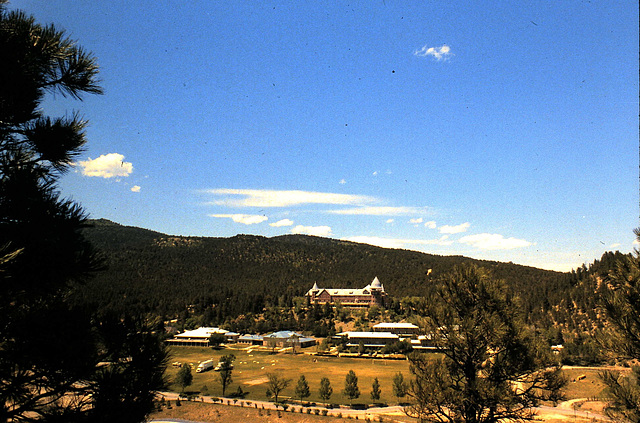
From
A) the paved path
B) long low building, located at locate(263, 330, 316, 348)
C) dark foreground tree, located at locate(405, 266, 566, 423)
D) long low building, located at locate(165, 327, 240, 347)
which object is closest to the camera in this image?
dark foreground tree, located at locate(405, 266, 566, 423)

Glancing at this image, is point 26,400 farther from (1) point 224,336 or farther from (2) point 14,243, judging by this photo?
(1) point 224,336

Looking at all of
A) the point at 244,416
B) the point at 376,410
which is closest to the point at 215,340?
the point at 244,416

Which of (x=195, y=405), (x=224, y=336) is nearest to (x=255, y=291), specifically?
(x=224, y=336)

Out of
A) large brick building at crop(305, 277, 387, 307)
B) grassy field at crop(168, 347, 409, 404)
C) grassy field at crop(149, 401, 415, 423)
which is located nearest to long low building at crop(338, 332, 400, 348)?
grassy field at crop(168, 347, 409, 404)

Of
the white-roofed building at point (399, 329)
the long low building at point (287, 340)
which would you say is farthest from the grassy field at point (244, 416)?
the white-roofed building at point (399, 329)

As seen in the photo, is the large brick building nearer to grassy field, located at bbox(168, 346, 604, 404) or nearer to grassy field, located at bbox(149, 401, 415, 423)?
grassy field, located at bbox(168, 346, 604, 404)

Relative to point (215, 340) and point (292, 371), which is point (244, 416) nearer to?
point (292, 371)
